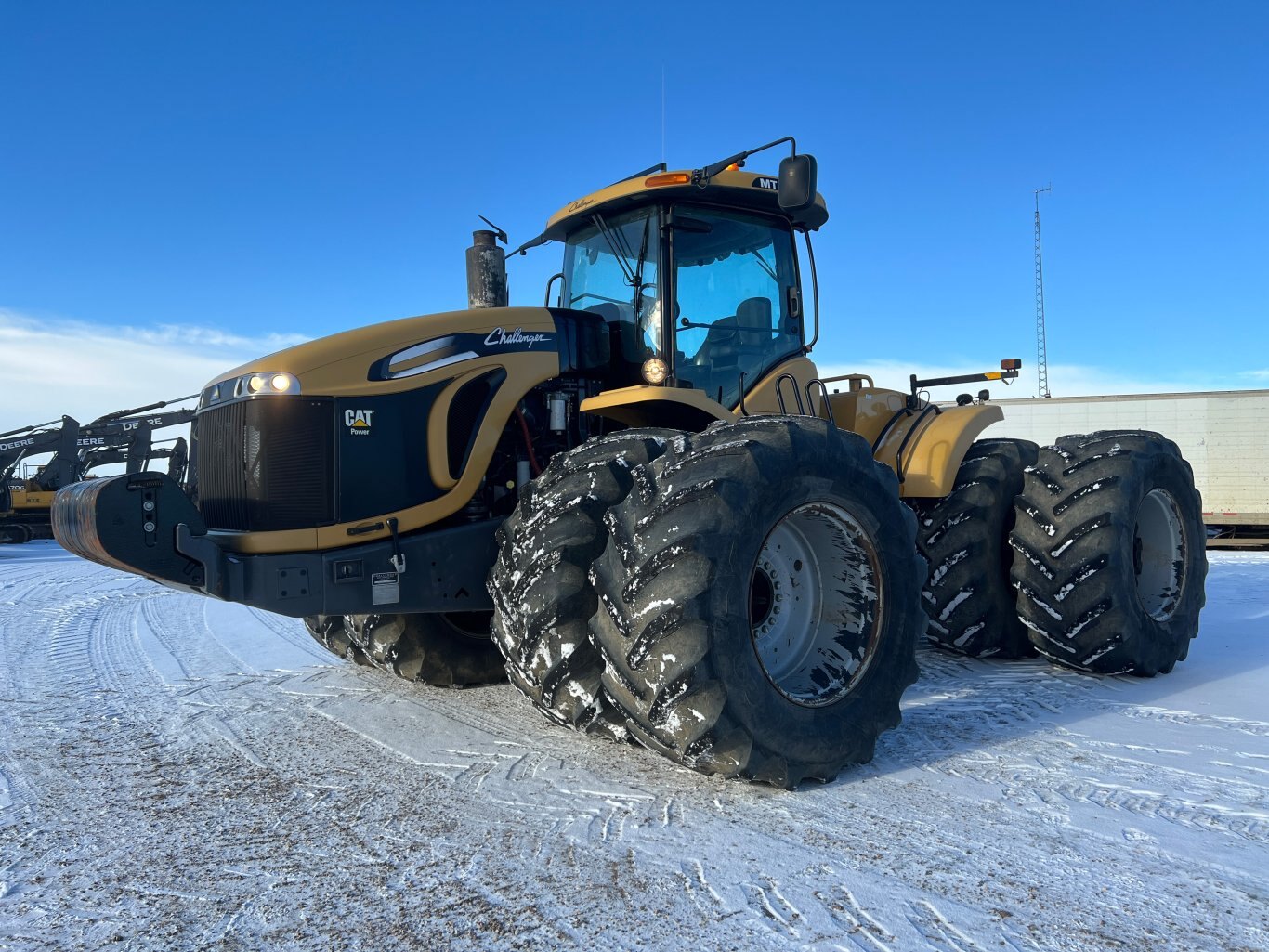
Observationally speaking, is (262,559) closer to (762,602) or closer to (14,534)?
(762,602)

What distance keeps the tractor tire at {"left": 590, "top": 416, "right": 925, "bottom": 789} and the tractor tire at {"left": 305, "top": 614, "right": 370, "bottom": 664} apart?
2639 mm

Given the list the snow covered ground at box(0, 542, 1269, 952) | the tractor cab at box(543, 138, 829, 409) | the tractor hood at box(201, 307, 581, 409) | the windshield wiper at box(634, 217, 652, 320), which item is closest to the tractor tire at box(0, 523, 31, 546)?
the snow covered ground at box(0, 542, 1269, 952)

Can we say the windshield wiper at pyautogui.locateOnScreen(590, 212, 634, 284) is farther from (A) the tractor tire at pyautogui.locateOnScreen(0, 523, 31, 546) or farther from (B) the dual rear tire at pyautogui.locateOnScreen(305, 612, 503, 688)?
(A) the tractor tire at pyautogui.locateOnScreen(0, 523, 31, 546)

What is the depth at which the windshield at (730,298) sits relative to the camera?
198 inches

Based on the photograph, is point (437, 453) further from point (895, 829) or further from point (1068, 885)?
point (1068, 885)

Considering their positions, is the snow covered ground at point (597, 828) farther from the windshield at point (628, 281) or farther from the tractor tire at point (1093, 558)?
the windshield at point (628, 281)

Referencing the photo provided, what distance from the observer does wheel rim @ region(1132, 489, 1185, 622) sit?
19.9 feet

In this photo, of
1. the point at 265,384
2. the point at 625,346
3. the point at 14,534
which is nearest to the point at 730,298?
the point at 625,346

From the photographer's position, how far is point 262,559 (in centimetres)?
387

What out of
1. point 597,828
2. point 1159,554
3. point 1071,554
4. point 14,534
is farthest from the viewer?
point 14,534

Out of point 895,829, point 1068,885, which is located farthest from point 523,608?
point 1068,885

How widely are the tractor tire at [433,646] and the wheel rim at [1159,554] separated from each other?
13.9 ft

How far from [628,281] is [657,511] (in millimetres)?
2014

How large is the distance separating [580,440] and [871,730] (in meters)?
2.14
